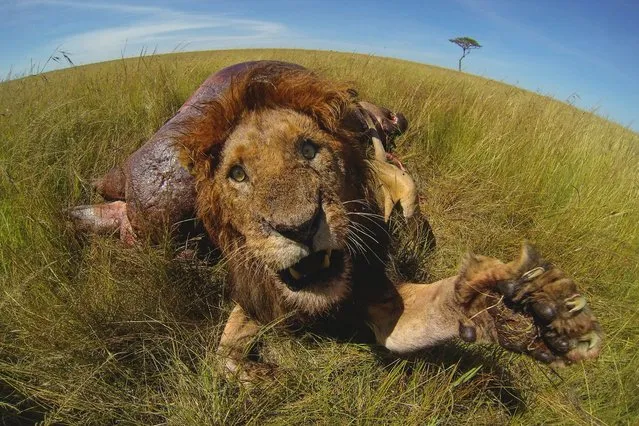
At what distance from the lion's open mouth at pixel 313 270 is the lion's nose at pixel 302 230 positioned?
0.22 m

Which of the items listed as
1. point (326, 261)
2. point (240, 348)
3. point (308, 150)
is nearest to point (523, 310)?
point (326, 261)

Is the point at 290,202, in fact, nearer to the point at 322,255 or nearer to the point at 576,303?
the point at 322,255

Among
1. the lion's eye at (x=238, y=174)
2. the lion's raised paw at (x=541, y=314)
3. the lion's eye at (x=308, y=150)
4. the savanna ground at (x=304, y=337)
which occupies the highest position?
the lion's eye at (x=308, y=150)

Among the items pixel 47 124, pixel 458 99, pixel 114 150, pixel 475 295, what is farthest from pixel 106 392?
pixel 458 99

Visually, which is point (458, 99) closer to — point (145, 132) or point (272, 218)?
point (145, 132)

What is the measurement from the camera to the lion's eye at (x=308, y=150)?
2.13 metres

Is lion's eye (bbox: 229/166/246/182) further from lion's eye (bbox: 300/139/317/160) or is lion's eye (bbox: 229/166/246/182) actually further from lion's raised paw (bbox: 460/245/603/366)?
lion's raised paw (bbox: 460/245/603/366)

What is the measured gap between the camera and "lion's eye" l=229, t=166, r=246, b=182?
2.15 m

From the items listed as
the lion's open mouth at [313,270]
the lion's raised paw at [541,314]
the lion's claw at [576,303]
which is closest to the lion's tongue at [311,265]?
the lion's open mouth at [313,270]

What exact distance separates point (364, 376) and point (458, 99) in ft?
13.1

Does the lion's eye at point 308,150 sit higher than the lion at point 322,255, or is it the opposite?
the lion's eye at point 308,150

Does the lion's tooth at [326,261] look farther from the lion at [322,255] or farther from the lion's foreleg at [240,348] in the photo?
the lion's foreleg at [240,348]

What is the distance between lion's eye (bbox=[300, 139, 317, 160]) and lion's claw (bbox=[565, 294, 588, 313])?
1.17 m

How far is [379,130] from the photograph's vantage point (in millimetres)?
4426
